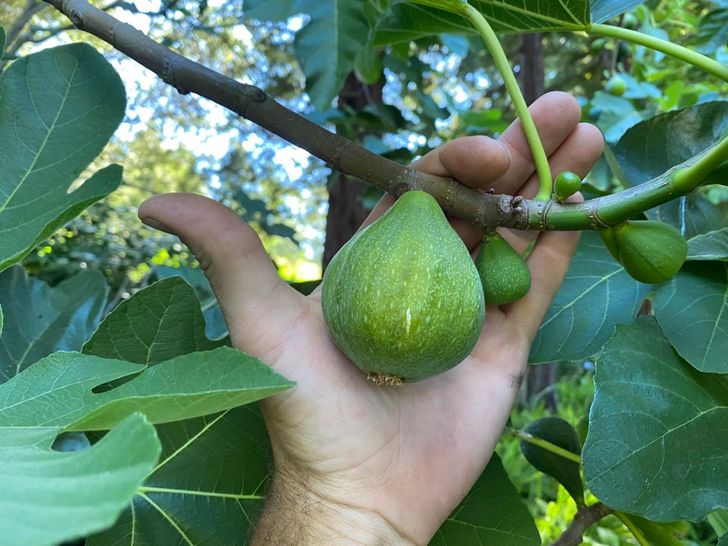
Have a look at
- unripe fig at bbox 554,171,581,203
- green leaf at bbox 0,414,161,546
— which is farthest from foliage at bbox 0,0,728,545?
unripe fig at bbox 554,171,581,203

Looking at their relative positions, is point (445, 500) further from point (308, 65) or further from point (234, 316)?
point (308, 65)

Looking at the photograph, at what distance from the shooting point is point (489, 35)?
3.15ft

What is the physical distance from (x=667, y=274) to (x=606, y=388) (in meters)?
0.20

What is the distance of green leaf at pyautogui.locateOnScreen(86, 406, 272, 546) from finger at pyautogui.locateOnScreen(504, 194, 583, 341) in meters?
0.54

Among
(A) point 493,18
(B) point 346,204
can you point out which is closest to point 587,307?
(A) point 493,18

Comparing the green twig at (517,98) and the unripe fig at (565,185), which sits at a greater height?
the green twig at (517,98)

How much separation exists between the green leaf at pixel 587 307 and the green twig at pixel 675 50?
0.43 metres

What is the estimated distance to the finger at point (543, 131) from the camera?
1.23 m

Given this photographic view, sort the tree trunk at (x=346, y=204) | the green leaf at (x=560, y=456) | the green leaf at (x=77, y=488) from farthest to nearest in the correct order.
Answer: the tree trunk at (x=346, y=204) < the green leaf at (x=560, y=456) < the green leaf at (x=77, y=488)

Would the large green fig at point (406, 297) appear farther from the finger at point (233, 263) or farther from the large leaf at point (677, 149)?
the large leaf at point (677, 149)

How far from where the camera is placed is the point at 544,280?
1.22m

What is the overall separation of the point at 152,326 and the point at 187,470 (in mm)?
243

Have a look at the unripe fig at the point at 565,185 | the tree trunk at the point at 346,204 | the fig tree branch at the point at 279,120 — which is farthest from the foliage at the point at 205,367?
the tree trunk at the point at 346,204

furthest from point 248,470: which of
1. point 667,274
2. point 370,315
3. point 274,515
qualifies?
point 667,274
